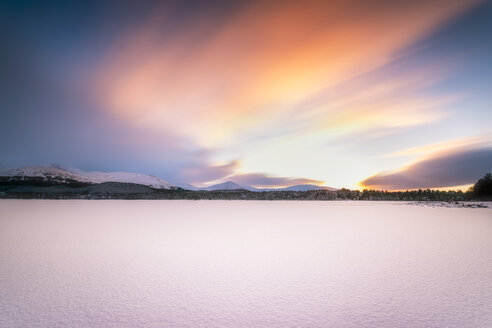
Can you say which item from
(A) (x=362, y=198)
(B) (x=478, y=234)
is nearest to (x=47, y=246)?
(B) (x=478, y=234)

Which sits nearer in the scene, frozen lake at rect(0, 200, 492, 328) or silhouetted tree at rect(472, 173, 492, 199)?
frozen lake at rect(0, 200, 492, 328)

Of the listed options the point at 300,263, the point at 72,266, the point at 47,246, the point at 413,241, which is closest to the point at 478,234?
the point at 413,241

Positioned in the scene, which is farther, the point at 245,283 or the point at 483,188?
the point at 483,188

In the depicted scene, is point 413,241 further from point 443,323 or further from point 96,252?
point 96,252

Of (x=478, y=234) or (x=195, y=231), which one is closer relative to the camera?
(x=478, y=234)

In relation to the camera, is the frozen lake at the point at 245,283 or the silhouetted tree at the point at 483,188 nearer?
the frozen lake at the point at 245,283

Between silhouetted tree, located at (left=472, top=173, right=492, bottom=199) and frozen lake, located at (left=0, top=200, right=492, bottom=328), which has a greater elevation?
silhouetted tree, located at (left=472, top=173, right=492, bottom=199)

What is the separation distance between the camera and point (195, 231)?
31.4 ft

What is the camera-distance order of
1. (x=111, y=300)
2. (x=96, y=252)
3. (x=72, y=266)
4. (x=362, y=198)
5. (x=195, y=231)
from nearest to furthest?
(x=111, y=300) → (x=72, y=266) → (x=96, y=252) → (x=195, y=231) → (x=362, y=198)

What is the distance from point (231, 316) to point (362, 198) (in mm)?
37677

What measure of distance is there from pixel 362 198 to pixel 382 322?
122 ft

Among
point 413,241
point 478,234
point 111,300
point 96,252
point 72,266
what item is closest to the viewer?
point 111,300

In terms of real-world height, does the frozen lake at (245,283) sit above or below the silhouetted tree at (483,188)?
below

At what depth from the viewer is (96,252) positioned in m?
6.32
